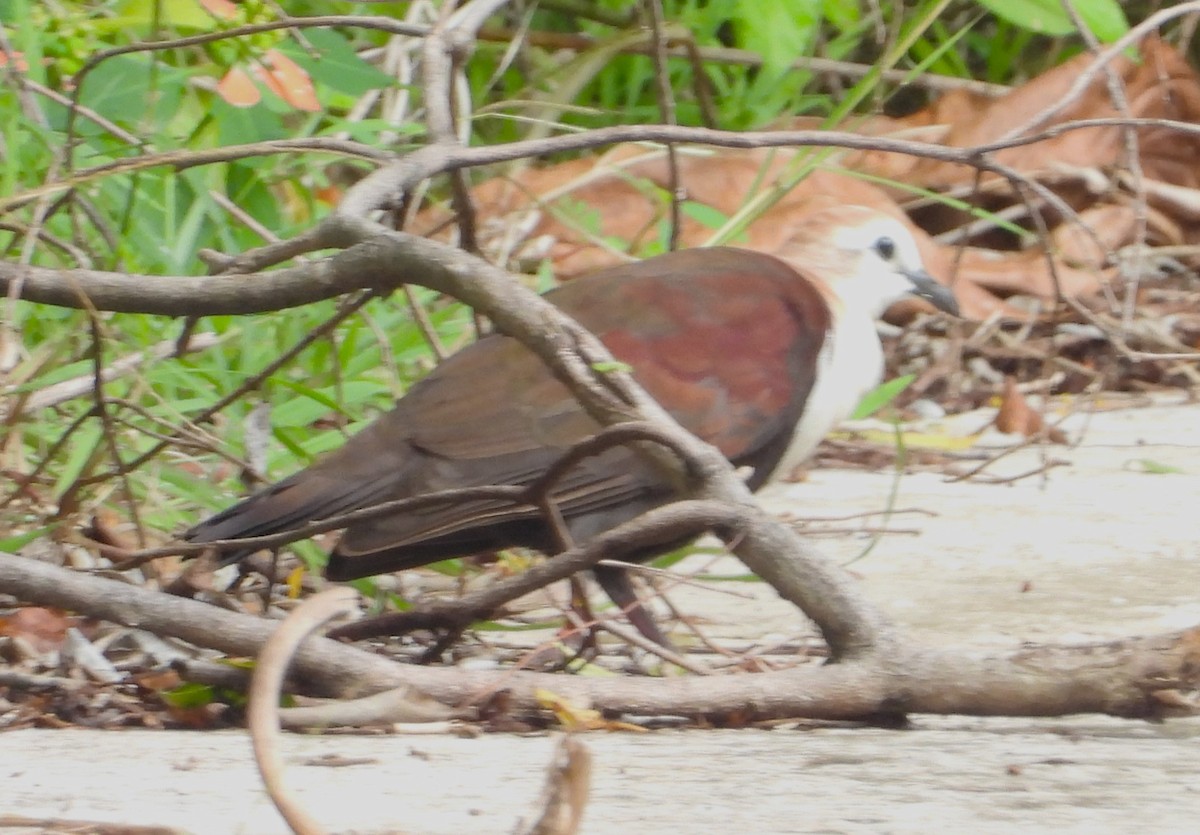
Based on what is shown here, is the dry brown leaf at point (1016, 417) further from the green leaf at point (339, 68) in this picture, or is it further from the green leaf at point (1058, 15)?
the green leaf at point (339, 68)

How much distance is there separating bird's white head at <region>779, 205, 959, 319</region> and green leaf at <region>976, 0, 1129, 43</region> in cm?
67

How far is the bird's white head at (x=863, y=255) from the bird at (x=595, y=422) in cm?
40

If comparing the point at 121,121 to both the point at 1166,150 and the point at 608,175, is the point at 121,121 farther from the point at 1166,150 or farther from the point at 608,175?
the point at 1166,150

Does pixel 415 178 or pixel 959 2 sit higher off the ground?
pixel 959 2

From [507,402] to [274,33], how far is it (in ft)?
2.16

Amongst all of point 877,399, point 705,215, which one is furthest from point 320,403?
point 705,215

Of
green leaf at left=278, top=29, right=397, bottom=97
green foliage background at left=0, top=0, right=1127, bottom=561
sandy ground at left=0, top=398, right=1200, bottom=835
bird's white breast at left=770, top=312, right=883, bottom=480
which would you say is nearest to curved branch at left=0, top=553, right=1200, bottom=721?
sandy ground at left=0, top=398, right=1200, bottom=835

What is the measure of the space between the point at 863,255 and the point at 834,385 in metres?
0.72

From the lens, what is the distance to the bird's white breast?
2.70 meters

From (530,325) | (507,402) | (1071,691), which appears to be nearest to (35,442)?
(507,402)

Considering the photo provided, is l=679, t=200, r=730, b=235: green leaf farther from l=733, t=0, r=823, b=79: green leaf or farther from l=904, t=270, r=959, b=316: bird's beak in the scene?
l=904, t=270, r=959, b=316: bird's beak

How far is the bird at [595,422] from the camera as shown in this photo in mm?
2334

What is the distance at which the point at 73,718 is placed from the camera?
2002 mm

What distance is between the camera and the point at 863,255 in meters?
3.41
